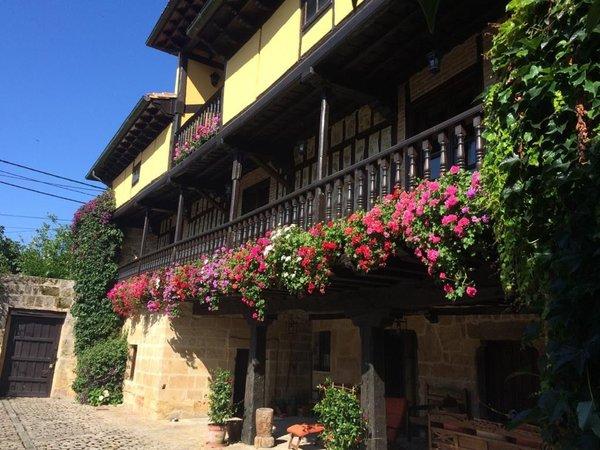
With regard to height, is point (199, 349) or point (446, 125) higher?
point (446, 125)

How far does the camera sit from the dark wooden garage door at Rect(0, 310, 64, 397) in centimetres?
1341

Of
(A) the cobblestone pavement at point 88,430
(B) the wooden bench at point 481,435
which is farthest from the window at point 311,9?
(A) the cobblestone pavement at point 88,430

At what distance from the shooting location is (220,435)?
24.8ft

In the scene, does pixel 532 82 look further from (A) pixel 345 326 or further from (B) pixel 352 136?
(A) pixel 345 326

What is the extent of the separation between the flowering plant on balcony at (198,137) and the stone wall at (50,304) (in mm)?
5725

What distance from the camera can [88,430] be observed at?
8789 mm

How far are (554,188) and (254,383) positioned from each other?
245 inches

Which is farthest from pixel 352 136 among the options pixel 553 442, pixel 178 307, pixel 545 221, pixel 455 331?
pixel 553 442

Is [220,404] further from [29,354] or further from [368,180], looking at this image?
[29,354]

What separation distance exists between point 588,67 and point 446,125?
1746 mm

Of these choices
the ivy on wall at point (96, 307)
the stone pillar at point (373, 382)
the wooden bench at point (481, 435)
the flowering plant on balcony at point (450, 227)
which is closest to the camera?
the flowering plant on balcony at point (450, 227)

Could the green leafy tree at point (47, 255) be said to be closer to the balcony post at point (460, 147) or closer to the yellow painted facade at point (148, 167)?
the yellow painted facade at point (148, 167)

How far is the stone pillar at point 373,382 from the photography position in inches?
216

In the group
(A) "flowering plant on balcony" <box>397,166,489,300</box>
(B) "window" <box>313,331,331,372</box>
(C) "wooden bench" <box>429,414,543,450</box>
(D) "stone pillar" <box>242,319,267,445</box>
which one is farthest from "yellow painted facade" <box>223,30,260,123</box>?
(C) "wooden bench" <box>429,414,543,450</box>
